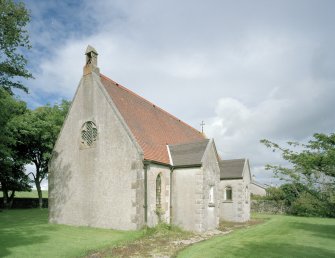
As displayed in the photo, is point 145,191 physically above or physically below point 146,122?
below

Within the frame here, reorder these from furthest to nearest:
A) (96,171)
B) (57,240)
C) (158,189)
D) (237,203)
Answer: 1. (237,203)
2. (158,189)
3. (96,171)
4. (57,240)

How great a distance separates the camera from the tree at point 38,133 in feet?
125

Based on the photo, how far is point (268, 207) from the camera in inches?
1649

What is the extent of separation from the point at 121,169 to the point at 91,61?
8.85m

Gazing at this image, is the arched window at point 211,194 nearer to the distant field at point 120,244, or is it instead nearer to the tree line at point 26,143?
the distant field at point 120,244

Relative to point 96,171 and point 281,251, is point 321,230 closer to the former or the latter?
point 281,251

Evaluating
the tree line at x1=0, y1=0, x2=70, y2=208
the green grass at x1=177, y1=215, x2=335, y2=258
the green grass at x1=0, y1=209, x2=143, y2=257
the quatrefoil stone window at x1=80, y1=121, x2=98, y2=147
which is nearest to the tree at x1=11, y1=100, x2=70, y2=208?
the tree line at x1=0, y1=0, x2=70, y2=208

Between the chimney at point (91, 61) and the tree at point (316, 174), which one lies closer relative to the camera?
the tree at point (316, 174)

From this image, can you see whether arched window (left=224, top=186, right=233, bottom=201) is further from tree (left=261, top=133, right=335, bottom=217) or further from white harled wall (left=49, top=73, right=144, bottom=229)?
tree (left=261, top=133, right=335, bottom=217)

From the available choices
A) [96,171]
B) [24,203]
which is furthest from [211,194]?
[24,203]

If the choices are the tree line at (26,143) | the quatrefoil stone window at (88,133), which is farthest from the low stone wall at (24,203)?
the quatrefoil stone window at (88,133)

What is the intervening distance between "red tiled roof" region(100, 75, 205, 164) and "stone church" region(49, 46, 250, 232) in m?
0.11

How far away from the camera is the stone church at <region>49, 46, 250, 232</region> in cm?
1928

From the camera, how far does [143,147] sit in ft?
66.4
